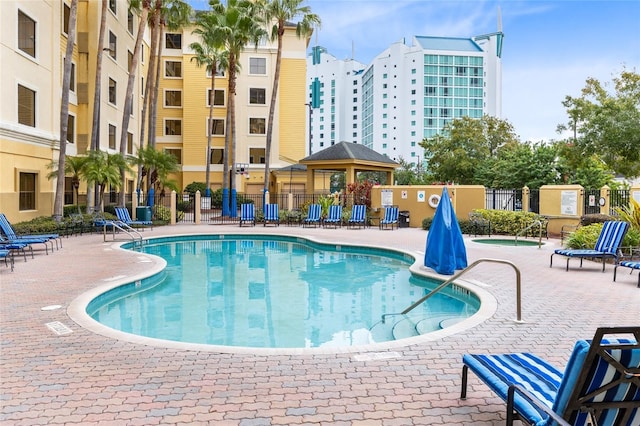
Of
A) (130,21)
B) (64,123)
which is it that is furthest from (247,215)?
(130,21)

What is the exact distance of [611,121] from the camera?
25.0 meters

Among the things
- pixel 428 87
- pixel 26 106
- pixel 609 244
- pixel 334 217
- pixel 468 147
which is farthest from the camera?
pixel 428 87

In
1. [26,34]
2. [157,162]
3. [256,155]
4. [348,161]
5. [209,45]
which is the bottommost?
[157,162]

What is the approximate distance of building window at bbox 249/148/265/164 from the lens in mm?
42031

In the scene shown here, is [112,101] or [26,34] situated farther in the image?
[112,101]

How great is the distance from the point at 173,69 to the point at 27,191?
25120 mm

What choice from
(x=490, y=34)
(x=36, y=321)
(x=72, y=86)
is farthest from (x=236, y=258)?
(x=490, y=34)

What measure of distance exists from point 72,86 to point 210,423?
2667 cm

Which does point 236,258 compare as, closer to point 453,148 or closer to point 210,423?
point 210,423

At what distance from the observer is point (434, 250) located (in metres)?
10.7

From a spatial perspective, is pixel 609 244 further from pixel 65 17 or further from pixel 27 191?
pixel 65 17

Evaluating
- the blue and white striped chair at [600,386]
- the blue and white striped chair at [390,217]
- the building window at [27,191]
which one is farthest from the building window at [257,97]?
the blue and white striped chair at [600,386]

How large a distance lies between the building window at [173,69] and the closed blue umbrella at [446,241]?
1474 inches

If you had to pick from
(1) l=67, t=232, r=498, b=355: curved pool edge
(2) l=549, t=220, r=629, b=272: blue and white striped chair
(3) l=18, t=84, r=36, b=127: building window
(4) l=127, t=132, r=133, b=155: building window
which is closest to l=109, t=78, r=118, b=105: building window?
(4) l=127, t=132, r=133, b=155: building window
